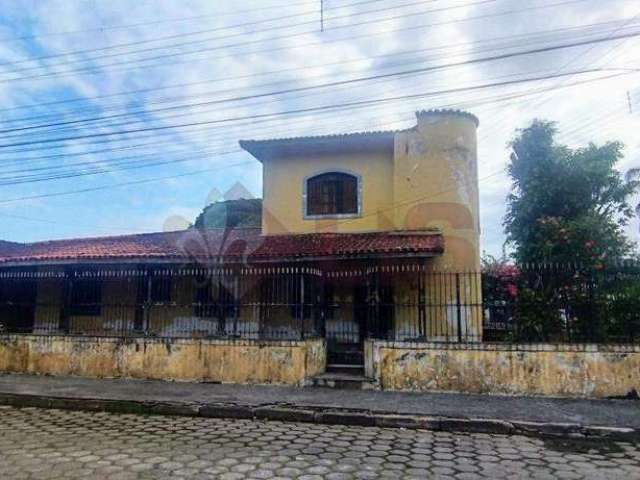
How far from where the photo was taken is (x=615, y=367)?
811 cm

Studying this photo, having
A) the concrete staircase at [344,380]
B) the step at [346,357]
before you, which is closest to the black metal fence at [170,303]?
the step at [346,357]

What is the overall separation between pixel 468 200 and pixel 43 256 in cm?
1109

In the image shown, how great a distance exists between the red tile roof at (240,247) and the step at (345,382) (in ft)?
9.30

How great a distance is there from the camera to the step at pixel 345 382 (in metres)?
9.01

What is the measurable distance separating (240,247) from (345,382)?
5.13 metres

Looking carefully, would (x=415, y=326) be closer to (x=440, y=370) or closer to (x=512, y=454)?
(x=440, y=370)

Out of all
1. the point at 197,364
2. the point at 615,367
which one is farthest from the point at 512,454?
the point at 197,364

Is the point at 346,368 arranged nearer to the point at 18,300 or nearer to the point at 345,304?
the point at 345,304

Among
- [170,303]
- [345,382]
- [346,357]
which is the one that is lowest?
[345,382]

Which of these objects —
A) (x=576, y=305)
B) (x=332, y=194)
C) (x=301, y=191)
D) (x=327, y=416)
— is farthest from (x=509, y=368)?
(x=301, y=191)

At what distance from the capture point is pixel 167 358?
10.2 metres

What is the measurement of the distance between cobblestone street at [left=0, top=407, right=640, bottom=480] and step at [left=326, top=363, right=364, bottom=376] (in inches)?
139

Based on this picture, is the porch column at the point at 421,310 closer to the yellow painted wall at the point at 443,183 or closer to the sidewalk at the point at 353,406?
the yellow painted wall at the point at 443,183

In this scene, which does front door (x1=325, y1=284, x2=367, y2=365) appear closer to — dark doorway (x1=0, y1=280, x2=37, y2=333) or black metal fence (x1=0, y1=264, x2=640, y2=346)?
black metal fence (x1=0, y1=264, x2=640, y2=346)
